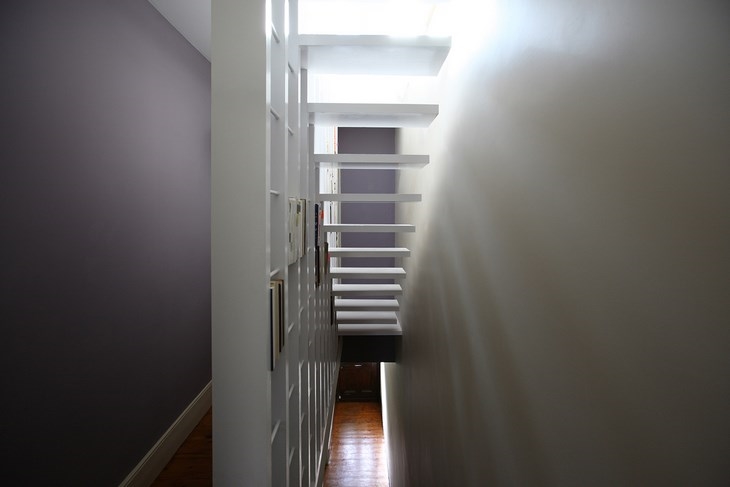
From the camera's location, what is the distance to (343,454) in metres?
5.96

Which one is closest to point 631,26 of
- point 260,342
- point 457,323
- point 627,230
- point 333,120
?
point 627,230

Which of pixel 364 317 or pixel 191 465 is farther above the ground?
pixel 364 317

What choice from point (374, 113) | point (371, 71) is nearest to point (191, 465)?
point (374, 113)

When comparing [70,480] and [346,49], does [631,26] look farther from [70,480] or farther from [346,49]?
[70,480]

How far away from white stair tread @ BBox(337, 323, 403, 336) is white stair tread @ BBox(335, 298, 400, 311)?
0.19 meters

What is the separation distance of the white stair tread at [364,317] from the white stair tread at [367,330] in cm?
10

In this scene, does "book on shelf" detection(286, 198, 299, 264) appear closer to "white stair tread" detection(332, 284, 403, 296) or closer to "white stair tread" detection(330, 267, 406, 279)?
"white stair tread" detection(330, 267, 406, 279)

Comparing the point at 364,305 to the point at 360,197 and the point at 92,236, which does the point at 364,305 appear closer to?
the point at 360,197

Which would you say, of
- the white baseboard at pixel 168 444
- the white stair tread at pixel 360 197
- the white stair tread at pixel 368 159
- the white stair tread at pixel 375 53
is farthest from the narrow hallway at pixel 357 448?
the white stair tread at pixel 375 53

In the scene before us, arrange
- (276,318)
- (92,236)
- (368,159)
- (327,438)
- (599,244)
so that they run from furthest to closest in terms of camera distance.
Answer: (327,438)
(368,159)
(92,236)
(276,318)
(599,244)

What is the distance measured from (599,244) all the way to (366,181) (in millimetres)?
6135

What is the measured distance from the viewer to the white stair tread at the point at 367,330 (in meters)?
4.54

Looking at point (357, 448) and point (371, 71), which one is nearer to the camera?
point (371, 71)

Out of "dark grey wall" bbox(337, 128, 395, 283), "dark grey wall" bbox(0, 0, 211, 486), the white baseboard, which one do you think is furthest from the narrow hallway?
"dark grey wall" bbox(0, 0, 211, 486)
